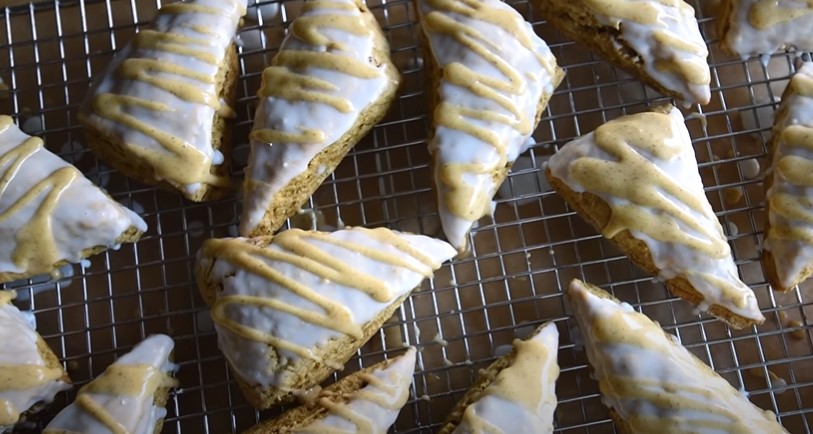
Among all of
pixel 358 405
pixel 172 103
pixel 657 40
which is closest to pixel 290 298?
pixel 358 405

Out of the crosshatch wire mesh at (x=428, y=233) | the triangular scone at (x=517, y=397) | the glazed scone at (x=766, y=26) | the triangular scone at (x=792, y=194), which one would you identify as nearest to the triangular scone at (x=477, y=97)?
the crosshatch wire mesh at (x=428, y=233)

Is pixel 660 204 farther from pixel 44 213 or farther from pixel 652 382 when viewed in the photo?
pixel 44 213

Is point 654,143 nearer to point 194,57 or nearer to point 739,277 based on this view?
point 739,277

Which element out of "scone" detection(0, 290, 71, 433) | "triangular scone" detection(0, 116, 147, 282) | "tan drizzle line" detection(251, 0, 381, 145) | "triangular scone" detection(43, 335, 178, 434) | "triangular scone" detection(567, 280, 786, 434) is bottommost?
"triangular scone" detection(567, 280, 786, 434)

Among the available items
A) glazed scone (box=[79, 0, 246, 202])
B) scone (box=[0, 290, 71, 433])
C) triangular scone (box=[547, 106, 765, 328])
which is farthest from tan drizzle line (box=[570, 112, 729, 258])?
scone (box=[0, 290, 71, 433])

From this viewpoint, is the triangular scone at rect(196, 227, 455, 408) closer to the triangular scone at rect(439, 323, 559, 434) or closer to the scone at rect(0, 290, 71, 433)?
the triangular scone at rect(439, 323, 559, 434)

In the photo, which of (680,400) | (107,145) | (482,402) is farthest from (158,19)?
(680,400)
